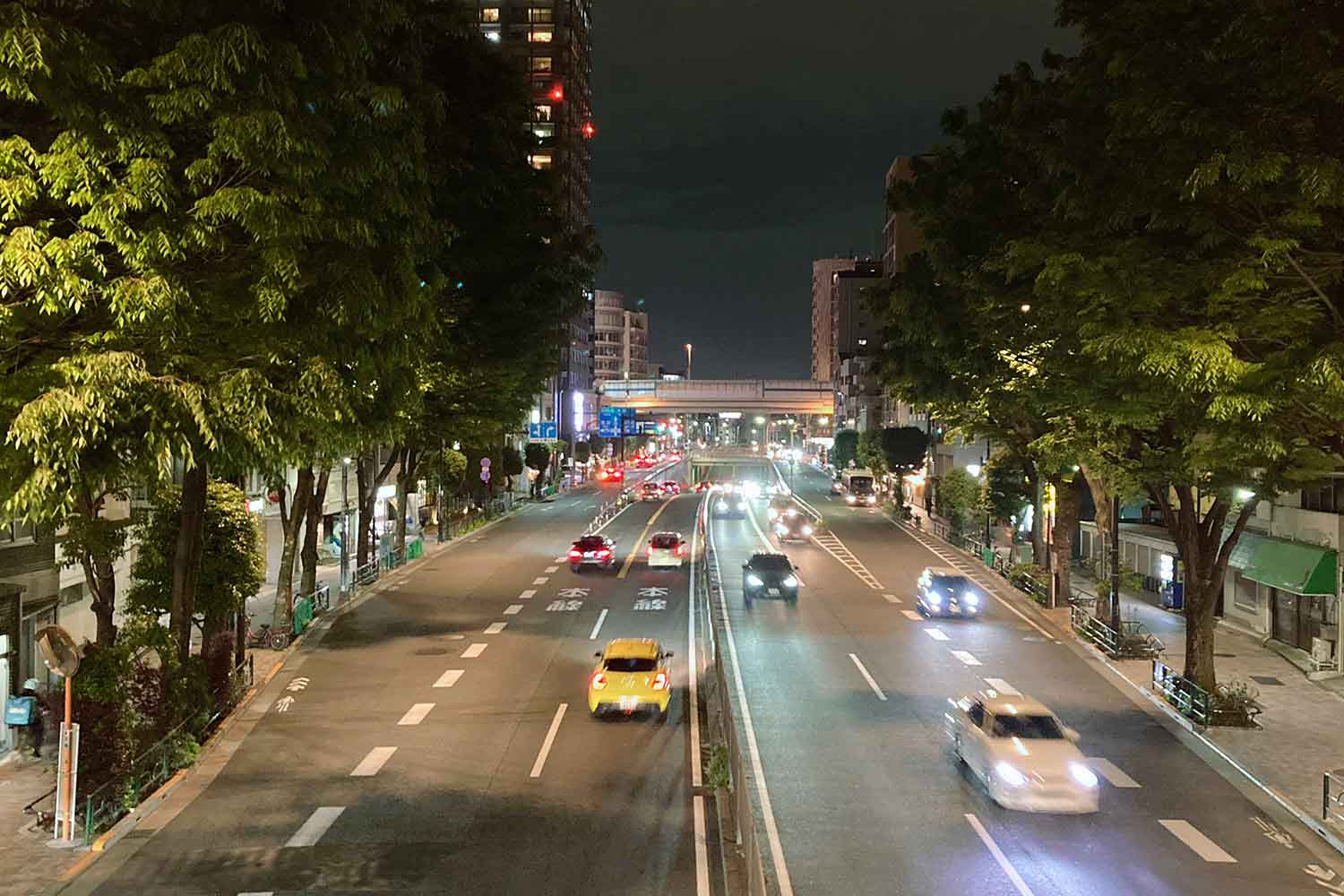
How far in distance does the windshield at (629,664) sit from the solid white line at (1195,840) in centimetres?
998

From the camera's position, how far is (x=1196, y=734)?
2131 cm

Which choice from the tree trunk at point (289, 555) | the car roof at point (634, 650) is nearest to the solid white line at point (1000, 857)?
the car roof at point (634, 650)

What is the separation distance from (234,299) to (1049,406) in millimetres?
19254

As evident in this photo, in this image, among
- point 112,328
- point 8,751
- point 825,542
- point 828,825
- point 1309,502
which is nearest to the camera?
point 112,328

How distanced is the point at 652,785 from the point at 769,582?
20.8 meters

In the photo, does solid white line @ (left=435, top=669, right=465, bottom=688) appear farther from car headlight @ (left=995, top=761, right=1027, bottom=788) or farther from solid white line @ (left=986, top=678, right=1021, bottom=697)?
car headlight @ (left=995, top=761, right=1027, bottom=788)

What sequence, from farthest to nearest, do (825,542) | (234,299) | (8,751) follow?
(825,542) < (8,751) < (234,299)

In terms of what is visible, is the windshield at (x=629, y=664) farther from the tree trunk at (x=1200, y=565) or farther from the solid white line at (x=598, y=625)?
the tree trunk at (x=1200, y=565)

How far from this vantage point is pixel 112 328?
1206 centimetres

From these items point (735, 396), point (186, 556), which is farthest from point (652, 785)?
point (735, 396)

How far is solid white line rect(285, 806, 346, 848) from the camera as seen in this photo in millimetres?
14695

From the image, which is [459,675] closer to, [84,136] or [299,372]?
[299,372]

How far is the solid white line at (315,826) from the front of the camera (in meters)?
14.7

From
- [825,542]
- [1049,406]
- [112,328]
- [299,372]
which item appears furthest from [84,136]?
[825,542]
